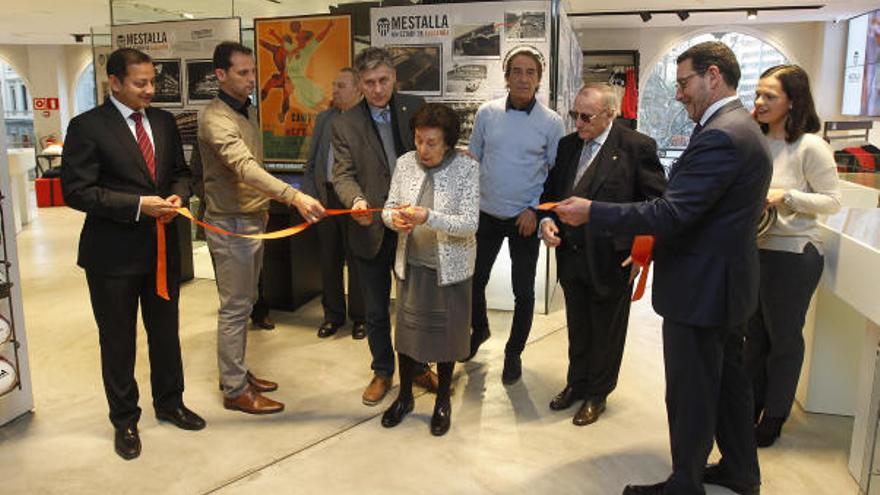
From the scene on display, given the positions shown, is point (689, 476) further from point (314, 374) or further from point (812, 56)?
point (812, 56)

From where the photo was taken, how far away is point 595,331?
325cm

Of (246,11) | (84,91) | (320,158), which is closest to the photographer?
(320,158)

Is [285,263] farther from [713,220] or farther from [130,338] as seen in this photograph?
[713,220]

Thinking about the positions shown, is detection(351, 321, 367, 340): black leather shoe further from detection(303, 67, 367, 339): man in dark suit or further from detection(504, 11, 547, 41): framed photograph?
detection(504, 11, 547, 41): framed photograph

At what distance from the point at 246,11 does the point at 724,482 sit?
16.8 feet

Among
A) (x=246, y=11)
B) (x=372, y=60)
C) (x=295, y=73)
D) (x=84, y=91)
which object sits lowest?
(x=372, y=60)

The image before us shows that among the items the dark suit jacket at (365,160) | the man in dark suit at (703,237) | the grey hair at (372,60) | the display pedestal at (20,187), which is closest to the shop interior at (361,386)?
the man in dark suit at (703,237)

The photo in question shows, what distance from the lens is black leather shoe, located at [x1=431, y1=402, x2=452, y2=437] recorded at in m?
3.15

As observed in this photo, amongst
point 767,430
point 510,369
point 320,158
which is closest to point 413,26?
point 320,158

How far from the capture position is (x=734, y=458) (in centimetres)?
261

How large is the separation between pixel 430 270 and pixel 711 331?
116 cm

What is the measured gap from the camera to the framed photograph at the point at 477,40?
463 cm

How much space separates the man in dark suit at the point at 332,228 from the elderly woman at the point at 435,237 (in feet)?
4.28

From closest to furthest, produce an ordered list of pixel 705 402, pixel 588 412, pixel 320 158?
pixel 705 402 → pixel 588 412 → pixel 320 158
